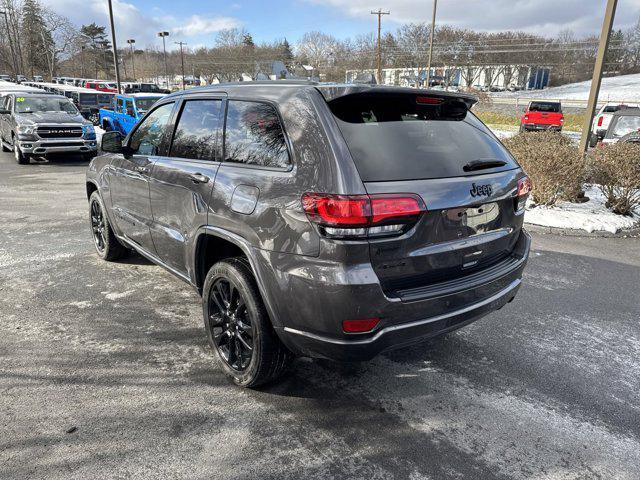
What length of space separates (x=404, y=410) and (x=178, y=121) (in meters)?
2.69

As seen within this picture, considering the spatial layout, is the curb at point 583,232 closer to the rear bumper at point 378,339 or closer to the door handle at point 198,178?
the rear bumper at point 378,339

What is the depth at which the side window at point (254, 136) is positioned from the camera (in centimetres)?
268

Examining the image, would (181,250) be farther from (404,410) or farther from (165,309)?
(404,410)

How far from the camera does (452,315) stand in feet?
8.65

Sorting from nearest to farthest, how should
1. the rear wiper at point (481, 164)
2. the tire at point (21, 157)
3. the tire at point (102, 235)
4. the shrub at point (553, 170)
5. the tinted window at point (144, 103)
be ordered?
the rear wiper at point (481, 164) < the tire at point (102, 235) < the shrub at point (553, 170) < the tire at point (21, 157) < the tinted window at point (144, 103)

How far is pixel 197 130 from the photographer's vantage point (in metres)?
3.42

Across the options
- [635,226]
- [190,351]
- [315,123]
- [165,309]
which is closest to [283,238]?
[315,123]

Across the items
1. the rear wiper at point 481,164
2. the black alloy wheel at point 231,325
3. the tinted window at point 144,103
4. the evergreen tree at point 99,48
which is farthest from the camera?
the evergreen tree at point 99,48

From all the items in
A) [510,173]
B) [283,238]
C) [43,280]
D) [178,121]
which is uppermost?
[178,121]

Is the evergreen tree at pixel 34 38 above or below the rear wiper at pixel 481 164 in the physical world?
above

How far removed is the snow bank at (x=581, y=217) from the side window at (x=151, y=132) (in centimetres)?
567

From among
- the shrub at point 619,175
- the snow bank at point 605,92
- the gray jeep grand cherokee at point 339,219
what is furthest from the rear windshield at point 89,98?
the snow bank at point 605,92

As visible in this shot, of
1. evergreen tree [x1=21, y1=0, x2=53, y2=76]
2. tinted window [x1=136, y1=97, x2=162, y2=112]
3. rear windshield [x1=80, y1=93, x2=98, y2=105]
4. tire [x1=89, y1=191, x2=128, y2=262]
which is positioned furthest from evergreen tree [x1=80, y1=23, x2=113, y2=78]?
tire [x1=89, y1=191, x2=128, y2=262]

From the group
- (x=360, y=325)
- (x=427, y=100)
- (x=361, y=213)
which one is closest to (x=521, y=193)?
(x=427, y=100)
